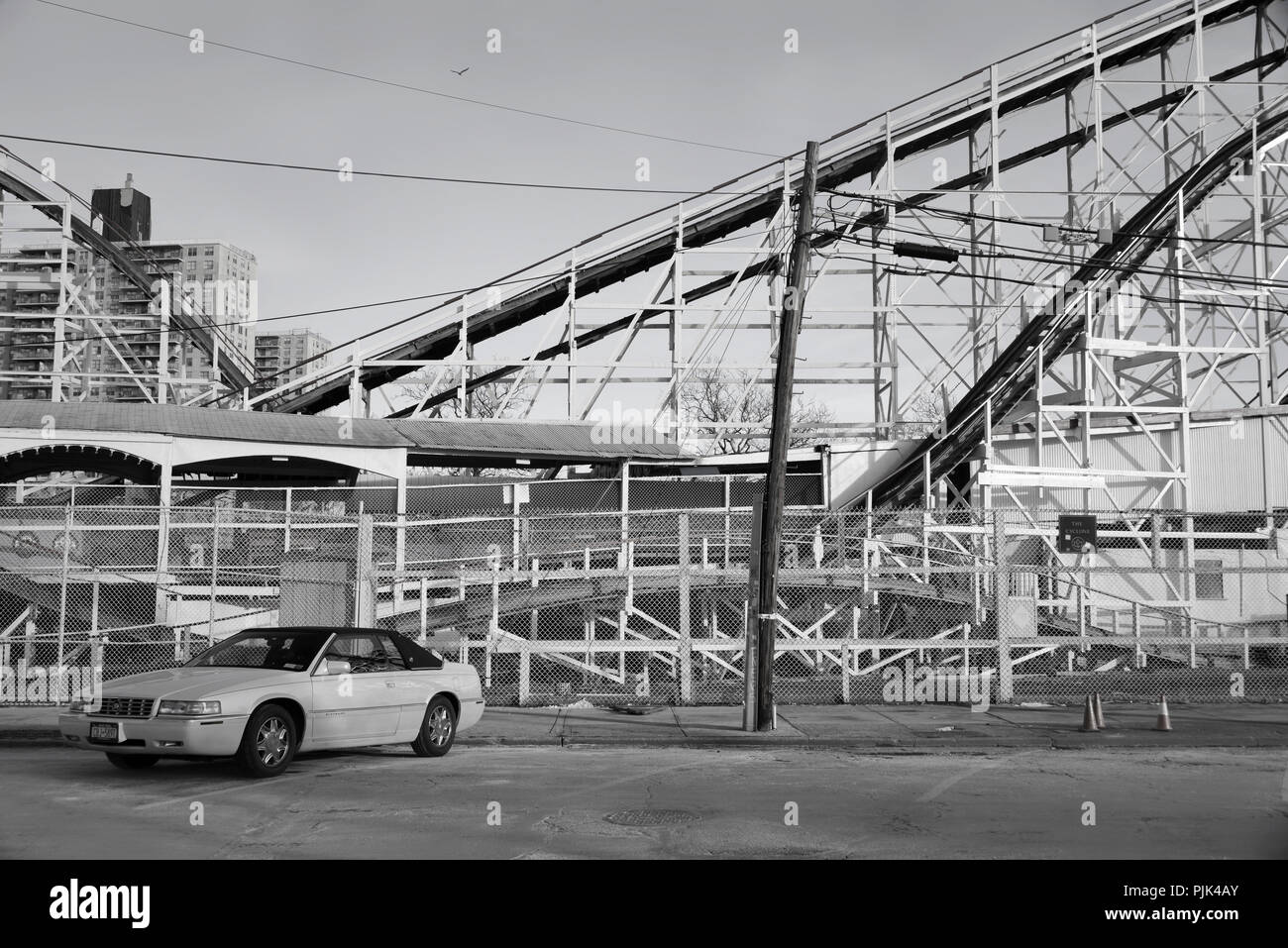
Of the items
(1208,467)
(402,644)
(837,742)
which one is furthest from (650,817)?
(1208,467)

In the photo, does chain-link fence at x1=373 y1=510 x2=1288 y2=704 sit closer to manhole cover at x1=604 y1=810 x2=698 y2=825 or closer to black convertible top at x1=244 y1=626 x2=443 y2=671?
black convertible top at x1=244 y1=626 x2=443 y2=671

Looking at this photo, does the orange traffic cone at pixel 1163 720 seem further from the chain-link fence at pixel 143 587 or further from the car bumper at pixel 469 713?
the chain-link fence at pixel 143 587

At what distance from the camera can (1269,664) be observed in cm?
2333

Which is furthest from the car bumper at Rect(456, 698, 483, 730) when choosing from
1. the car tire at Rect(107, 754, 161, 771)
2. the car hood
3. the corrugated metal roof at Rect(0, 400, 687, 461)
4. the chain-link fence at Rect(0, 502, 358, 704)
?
the corrugated metal roof at Rect(0, 400, 687, 461)

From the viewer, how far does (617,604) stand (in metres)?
20.7

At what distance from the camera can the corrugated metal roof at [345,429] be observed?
2241 cm

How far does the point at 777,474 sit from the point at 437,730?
5115 mm

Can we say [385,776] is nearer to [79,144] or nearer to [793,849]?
[793,849]

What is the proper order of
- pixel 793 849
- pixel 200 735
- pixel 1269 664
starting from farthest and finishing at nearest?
pixel 1269 664 < pixel 200 735 < pixel 793 849

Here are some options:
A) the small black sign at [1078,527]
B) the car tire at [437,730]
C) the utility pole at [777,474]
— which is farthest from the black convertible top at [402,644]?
the small black sign at [1078,527]

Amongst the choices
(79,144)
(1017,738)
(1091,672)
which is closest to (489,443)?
(79,144)

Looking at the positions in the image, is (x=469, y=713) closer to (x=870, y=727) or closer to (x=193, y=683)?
(x=193, y=683)

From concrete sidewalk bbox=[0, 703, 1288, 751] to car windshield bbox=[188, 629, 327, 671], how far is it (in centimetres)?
264
